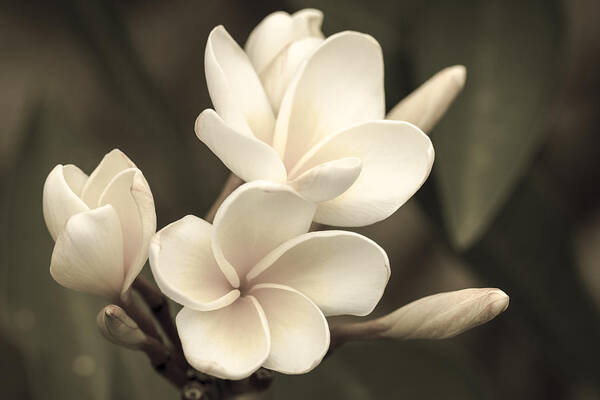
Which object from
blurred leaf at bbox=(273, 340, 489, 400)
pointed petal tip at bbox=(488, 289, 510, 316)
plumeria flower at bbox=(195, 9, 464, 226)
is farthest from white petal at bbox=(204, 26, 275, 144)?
blurred leaf at bbox=(273, 340, 489, 400)

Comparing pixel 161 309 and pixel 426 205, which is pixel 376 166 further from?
pixel 426 205

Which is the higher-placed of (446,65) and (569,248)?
(446,65)

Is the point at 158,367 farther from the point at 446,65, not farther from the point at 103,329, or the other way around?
the point at 446,65

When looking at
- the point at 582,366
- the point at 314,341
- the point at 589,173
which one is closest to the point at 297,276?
the point at 314,341

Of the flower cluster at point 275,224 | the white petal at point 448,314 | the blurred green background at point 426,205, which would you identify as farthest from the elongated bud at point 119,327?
the blurred green background at point 426,205

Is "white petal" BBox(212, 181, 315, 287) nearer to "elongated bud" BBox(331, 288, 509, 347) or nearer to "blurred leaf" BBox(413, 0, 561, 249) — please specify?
"elongated bud" BBox(331, 288, 509, 347)

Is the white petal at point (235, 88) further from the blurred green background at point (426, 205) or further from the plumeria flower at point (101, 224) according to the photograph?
the blurred green background at point (426, 205)

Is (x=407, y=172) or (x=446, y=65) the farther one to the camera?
(x=446, y=65)
